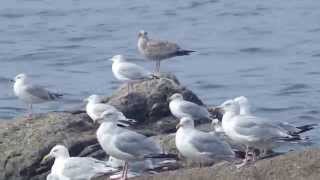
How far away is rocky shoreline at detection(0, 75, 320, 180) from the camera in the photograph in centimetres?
1212

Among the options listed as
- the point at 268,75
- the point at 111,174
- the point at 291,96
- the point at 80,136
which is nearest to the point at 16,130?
the point at 80,136

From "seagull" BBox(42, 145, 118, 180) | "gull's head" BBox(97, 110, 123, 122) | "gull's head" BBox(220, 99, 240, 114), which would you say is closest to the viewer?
"seagull" BBox(42, 145, 118, 180)

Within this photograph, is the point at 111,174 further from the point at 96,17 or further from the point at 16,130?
the point at 96,17

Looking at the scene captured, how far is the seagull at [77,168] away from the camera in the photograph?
1321cm

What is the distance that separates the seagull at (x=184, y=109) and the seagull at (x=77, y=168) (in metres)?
2.26

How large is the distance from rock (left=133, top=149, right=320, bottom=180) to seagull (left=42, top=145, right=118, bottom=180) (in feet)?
3.02

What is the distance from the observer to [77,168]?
1331cm

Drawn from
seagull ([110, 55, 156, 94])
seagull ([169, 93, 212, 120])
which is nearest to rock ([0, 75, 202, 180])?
seagull ([169, 93, 212, 120])

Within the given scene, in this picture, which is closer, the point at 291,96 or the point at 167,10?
the point at 291,96

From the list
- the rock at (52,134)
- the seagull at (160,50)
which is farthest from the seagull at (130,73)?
the seagull at (160,50)

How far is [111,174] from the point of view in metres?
13.7

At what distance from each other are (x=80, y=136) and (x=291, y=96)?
9.06m

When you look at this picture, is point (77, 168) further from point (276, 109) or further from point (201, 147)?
point (276, 109)

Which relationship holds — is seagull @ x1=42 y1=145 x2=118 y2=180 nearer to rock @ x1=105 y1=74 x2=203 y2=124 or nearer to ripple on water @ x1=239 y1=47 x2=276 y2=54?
rock @ x1=105 y1=74 x2=203 y2=124
